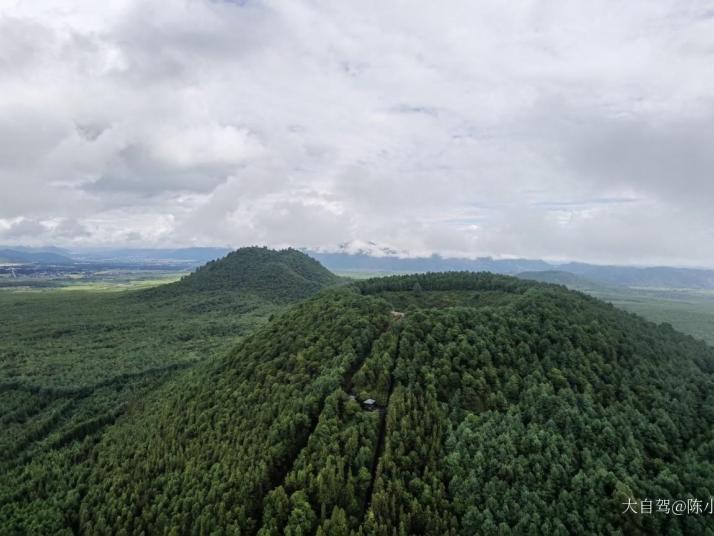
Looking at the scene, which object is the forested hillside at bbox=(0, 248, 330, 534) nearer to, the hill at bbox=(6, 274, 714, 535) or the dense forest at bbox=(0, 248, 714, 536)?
the dense forest at bbox=(0, 248, 714, 536)

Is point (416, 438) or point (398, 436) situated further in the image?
point (416, 438)

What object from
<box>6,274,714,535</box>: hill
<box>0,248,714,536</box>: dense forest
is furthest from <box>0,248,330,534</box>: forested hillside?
<box>6,274,714,535</box>: hill

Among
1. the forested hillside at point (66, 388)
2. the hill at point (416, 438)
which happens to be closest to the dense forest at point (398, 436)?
the hill at point (416, 438)

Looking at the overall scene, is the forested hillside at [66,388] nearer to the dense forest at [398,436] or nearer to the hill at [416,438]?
the dense forest at [398,436]

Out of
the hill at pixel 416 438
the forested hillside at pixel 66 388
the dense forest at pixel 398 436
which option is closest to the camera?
the hill at pixel 416 438

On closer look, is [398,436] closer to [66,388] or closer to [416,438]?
[416,438]

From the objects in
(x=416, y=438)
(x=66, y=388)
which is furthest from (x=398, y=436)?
(x=66, y=388)

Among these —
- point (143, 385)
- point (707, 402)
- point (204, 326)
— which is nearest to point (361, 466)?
point (707, 402)
